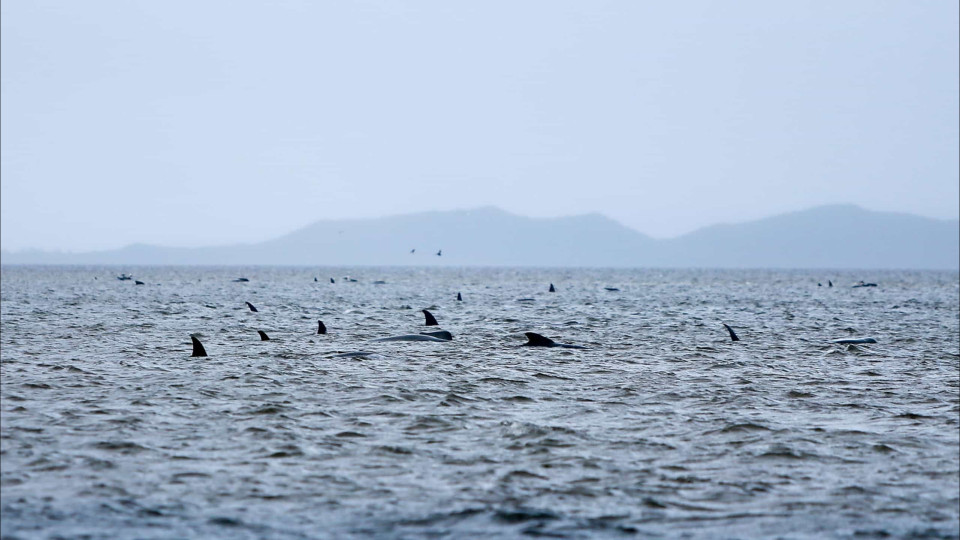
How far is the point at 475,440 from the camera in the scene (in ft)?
51.4

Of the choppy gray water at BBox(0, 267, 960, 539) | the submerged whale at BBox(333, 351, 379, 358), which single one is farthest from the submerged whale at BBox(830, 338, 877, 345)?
the submerged whale at BBox(333, 351, 379, 358)

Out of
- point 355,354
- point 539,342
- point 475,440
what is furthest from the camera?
point 539,342

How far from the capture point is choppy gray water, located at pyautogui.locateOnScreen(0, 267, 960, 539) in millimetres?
11039

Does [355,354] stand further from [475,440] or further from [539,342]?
[475,440]

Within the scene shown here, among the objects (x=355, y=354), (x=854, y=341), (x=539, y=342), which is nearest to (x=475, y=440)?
(x=355, y=354)

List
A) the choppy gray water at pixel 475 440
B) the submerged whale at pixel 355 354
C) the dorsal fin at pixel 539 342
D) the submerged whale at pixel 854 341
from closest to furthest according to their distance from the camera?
the choppy gray water at pixel 475 440 → the submerged whale at pixel 355 354 → the dorsal fin at pixel 539 342 → the submerged whale at pixel 854 341

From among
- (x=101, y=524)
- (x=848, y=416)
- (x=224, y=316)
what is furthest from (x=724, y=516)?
(x=224, y=316)

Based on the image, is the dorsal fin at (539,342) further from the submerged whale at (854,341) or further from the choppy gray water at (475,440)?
the submerged whale at (854,341)

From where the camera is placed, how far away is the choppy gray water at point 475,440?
11.0m

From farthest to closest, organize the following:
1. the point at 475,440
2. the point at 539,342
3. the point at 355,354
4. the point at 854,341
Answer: the point at 854,341
the point at 539,342
the point at 355,354
the point at 475,440

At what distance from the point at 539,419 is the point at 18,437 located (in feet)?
25.6

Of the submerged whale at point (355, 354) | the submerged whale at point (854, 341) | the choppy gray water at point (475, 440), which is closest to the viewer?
the choppy gray water at point (475, 440)

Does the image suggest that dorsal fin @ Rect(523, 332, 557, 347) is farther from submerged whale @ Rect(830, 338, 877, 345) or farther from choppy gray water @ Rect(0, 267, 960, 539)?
submerged whale @ Rect(830, 338, 877, 345)

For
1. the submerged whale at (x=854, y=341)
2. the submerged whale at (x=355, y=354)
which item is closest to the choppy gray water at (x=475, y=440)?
the submerged whale at (x=355, y=354)
